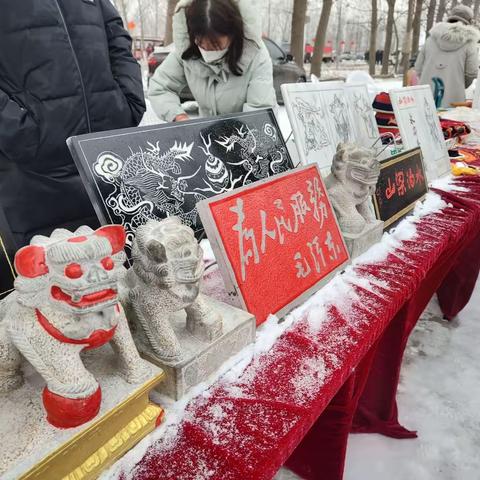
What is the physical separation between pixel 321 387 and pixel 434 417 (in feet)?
3.78

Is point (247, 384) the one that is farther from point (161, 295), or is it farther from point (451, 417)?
point (451, 417)

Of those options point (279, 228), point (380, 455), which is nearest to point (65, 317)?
point (279, 228)

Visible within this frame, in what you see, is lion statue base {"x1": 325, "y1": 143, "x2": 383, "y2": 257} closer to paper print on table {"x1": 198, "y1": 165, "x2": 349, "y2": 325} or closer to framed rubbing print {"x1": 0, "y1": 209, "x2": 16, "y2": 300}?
paper print on table {"x1": 198, "y1": 165, "x2": 349, "y2": 325}

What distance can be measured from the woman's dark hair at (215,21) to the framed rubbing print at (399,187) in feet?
2.62

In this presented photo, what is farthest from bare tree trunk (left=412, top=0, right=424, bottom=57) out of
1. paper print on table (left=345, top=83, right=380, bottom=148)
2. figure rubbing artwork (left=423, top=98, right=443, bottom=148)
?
paper print on table (left=345, top=83, right=380, bottom=148)

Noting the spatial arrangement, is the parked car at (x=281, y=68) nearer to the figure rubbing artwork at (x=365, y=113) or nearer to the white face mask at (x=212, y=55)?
the figure rubbing artwork at (x=365, y=113)

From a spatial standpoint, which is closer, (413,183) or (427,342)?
(413,183)

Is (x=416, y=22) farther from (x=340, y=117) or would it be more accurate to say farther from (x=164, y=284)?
(x=164, y=284)

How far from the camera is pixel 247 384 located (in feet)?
2.67

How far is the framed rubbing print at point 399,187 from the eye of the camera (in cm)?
147

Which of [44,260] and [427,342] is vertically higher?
[44,260]

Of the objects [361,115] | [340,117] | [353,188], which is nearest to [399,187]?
[353,188]

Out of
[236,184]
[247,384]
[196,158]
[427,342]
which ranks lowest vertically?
[427,342]

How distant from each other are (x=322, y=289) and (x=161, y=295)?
1.75 feet
